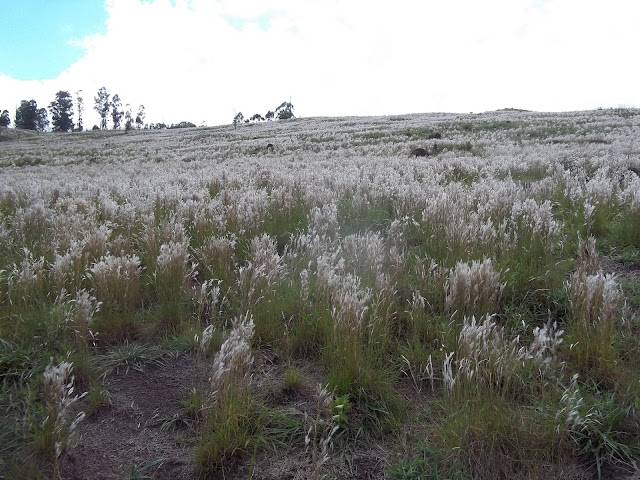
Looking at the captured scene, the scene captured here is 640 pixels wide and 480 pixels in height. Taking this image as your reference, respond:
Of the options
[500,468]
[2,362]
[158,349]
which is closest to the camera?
[500,468]

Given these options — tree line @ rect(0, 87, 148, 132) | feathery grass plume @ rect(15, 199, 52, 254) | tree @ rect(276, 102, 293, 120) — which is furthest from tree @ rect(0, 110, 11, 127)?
feathery grass plume @ rect(15, 199, 52, 254)

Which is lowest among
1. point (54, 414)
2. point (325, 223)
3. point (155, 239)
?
point (54, 414)

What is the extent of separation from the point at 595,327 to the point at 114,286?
3759 mm

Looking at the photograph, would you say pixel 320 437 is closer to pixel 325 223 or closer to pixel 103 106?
pixel 325 223

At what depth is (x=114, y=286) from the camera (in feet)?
11.0

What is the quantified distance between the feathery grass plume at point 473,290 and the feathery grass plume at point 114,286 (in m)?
2.69

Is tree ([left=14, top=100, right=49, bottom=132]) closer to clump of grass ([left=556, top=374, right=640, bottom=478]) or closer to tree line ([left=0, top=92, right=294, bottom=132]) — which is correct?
tree line ([left=0, top=92, right=294, bottom=132])

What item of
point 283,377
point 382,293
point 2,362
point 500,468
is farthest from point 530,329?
point 2,362

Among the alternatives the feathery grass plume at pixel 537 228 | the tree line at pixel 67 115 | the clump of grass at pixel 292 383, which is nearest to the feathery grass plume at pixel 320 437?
the clump of grass at pixel 292 383

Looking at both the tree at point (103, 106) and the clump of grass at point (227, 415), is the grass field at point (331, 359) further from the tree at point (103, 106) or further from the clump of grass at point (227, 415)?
the tree at point (103, 106)

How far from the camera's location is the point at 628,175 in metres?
6.82

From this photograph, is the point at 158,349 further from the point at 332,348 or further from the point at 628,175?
the point at 628,175

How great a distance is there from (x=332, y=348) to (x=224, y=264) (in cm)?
174

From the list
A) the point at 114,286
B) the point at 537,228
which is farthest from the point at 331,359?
the point at 537,228
